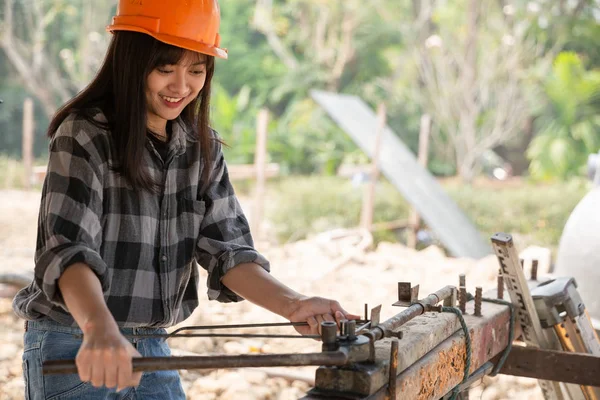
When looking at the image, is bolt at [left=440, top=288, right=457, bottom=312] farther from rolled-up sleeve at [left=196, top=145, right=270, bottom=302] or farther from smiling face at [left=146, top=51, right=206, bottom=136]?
smiling face at [left=146, top=51, right=206, bottom=136]

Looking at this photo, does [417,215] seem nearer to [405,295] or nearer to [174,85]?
[405,295]

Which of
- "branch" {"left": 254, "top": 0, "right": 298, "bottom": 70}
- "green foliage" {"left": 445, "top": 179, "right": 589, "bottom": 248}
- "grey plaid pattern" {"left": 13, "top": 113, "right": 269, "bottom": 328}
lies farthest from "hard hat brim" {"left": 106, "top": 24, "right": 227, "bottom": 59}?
"branch" {"left": 254, "top": 0, "right": 298, "bottom": 70}

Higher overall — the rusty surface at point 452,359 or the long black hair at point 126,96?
the long black hair at point 126,96

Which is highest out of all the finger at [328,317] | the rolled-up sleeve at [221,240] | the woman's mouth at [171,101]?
the woman's mouth at [171,101]

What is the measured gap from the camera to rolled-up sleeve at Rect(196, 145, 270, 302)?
2.27 meters

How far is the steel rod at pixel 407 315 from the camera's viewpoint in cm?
191

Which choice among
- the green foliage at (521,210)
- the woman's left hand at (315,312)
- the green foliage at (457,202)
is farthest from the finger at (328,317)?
the green foliage at (521,210)

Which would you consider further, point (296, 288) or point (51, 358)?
point (296, 288)

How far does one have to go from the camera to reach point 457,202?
13.6m

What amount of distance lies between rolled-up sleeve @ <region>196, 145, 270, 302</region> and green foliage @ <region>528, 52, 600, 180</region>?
51.7 feet

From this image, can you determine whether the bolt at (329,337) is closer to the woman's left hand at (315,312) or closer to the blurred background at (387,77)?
the woman's left hand at (315,312)

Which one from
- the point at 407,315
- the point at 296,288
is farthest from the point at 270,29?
the point at 407,315

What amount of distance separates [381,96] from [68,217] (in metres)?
18.1

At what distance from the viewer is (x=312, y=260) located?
28.2ft
